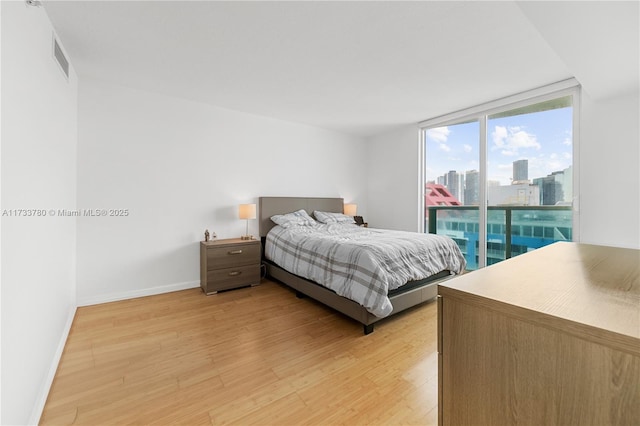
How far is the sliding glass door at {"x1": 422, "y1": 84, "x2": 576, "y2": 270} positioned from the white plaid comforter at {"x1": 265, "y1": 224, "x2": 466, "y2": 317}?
44.6 inches

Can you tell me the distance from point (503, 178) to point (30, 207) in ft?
15.7

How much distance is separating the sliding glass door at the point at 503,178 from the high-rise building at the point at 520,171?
0.01 metres

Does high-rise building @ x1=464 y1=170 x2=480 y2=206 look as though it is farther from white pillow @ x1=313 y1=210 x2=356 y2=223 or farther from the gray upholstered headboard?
the gray upholstered headboard

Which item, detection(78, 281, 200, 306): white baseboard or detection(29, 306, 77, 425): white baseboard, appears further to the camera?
A: detection(78, 281, 200, 306): white baseboard

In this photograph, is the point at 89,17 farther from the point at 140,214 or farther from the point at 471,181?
the point at 471,181

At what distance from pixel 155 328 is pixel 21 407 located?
46.0 inches

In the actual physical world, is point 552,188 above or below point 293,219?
above

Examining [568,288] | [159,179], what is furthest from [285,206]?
[568,288]

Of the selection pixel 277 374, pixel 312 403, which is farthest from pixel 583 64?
pixel 277 374

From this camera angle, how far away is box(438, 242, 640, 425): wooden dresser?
1.48 ft

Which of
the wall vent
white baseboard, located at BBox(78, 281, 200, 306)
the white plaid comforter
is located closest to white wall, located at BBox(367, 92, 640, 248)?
the white plaid comforter

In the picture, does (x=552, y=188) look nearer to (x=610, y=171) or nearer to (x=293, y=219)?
(x=610, y=171)

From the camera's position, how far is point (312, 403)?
4.93 ft

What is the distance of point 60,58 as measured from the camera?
→ 2174mm
